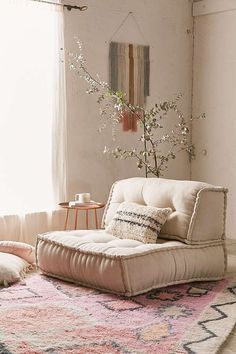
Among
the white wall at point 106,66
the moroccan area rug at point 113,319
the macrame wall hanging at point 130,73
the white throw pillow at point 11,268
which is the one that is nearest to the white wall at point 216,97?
the white wall at point 106,66

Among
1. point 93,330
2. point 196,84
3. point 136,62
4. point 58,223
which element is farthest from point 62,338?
point 196,84

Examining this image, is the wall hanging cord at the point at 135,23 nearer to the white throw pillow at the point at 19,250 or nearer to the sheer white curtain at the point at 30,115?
the sheer white curtain at the point at 30,115

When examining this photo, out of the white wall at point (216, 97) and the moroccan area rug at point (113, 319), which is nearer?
the moroccan area rug at point (113, 319)

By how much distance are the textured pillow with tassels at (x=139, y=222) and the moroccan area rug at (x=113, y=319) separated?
1.31ft

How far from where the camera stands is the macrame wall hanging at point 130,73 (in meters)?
5.42

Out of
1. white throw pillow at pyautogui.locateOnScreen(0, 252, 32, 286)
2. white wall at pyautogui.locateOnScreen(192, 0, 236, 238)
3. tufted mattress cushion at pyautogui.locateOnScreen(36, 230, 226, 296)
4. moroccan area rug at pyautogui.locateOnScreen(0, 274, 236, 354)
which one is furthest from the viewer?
white wall at pyautogui.locateOnScreen(192, 0, 236, 238)

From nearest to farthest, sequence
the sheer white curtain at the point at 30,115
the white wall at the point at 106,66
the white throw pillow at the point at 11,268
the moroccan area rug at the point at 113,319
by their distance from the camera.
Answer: the moroccan area rug at the point at 113,319 → the white throw pillow at the point at 11,268 → the sheer white curtain at the point at 30,115 → the white wall at the point at 106,66

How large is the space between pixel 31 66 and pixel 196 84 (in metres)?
1.93

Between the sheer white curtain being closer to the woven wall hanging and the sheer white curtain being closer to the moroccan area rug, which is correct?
the woven wall hanging

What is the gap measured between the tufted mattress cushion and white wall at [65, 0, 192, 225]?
1.27 m

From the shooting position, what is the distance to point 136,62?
557cm

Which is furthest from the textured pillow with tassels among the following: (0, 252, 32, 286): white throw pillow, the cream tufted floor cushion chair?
(0, 252, 32, 286): white throw pillow

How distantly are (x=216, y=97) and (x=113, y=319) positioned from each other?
324cm

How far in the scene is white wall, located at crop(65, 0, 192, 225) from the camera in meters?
5.20
